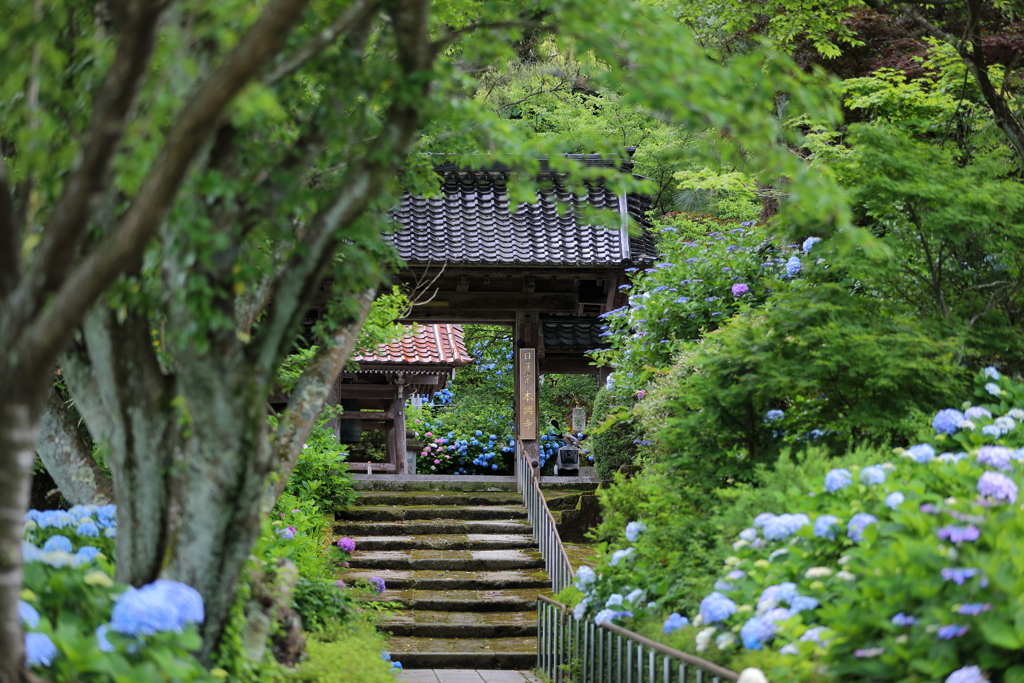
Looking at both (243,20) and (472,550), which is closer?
(243,20)

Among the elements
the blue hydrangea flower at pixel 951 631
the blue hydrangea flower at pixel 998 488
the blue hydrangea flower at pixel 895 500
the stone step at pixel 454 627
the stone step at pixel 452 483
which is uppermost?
the stone step at pixel 452 483

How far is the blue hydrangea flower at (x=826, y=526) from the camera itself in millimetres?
4602

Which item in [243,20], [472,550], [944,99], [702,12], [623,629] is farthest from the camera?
[472,550]

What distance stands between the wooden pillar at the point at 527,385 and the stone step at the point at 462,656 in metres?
3.49

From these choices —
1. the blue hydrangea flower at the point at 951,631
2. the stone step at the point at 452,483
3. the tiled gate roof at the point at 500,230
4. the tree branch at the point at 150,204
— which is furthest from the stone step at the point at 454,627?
the tree branch at the point at 150,204

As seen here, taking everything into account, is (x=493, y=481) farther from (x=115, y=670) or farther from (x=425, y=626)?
(x=115, y=670)

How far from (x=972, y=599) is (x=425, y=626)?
7533 mm

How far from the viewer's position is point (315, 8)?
372 centimetres

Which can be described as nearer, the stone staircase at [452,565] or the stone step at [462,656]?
the stone step at [462,656]

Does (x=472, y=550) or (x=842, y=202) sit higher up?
(x=842, y=202)

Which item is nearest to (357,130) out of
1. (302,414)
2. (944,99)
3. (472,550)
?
(302,414)

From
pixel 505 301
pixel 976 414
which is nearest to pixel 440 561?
pixel 505 301

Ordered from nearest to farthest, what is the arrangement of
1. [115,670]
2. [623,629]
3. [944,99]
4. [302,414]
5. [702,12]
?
[115,670], [302,414], [623,629], [944,99], [702,12]

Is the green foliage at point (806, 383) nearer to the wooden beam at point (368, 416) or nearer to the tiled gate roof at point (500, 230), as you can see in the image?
the tiled gate roof at point (500, 230)
